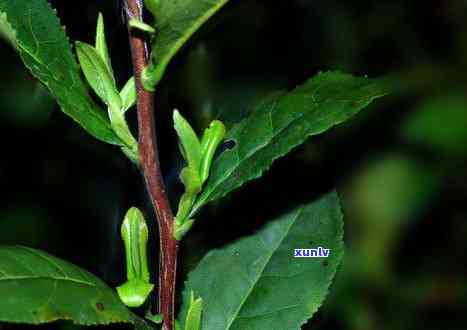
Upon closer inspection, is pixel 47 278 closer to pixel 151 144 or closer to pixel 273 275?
pixel 151 144

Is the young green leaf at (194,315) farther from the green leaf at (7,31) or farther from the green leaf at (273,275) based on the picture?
the green leaf at (7,31)

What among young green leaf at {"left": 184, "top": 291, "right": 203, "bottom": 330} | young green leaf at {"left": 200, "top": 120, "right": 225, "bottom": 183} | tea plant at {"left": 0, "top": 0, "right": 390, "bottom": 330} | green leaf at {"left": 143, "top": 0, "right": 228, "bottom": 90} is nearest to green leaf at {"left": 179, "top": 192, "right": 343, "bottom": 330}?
tea plant at {"left": 0, "top": 0, "right": 390, "bottom": 330}

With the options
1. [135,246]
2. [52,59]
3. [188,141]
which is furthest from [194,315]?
[52,59]

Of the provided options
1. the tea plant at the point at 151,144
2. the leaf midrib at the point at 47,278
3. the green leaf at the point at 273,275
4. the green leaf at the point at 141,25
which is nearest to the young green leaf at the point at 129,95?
the tea plant at the point at 151,144

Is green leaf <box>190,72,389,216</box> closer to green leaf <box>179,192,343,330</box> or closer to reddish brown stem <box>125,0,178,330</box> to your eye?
reddish brown stem <box>125,0,178,330</box>

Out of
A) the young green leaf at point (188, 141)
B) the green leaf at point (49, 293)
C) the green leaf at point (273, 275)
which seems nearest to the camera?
the green leaf at point (49, 293)

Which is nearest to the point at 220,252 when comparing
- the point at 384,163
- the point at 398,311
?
the point at 384,163

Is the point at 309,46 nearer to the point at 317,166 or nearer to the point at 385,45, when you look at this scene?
the point at 385,45
